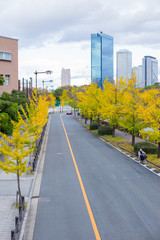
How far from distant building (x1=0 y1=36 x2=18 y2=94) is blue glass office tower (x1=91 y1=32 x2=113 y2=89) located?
96.8 metres

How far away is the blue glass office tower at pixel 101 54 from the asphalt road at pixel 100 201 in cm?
12061

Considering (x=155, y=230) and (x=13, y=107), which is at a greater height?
(x=13, y=107)

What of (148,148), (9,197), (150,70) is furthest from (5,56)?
(9,197)

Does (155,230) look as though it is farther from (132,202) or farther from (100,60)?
(100,60)

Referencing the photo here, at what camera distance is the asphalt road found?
29.0ft

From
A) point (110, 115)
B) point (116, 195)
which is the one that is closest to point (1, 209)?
point (116, 195)

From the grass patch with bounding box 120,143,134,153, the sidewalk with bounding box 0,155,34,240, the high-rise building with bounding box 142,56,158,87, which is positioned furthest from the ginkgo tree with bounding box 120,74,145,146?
the sidewalk with bounding box 0,155,34,240

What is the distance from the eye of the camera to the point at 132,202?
11.6 meters

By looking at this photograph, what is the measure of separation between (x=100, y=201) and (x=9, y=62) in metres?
A: 34.0

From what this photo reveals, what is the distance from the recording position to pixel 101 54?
462ft

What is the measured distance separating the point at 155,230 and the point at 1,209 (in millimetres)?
6316

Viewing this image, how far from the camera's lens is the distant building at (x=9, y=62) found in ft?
130

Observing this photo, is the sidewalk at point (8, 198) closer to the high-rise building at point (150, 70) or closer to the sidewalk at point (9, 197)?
the sidewalk at point (9, 197)

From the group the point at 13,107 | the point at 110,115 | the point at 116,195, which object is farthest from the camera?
the point at 110,115
